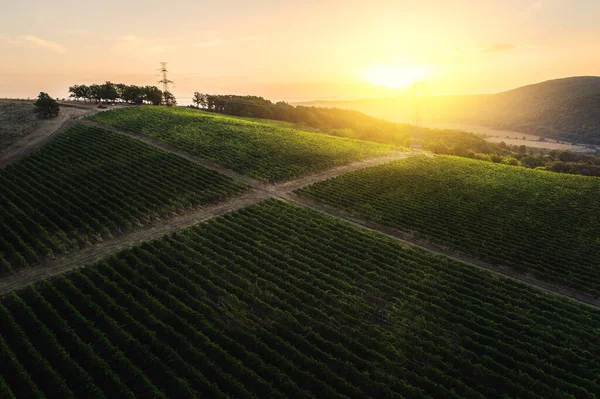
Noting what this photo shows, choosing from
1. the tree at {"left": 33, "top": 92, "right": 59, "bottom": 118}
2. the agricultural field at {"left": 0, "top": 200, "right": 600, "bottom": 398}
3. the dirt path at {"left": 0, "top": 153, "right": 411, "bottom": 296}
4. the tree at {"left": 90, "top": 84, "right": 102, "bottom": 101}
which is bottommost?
the agricultural field at {"left": 0, "top": 200, "right": 600, "bottom": 398}

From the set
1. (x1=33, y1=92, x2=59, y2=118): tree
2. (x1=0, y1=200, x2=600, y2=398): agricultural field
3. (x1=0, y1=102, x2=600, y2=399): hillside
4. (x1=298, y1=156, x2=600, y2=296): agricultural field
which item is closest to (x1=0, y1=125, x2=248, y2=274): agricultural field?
(x1=0, y1=102, x2=600, y2=399): hillside

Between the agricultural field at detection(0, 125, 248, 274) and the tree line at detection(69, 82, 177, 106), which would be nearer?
the agricultural field at detection(0, 125, 248, 274)

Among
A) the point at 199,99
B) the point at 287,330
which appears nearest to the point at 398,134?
the point at 199,99

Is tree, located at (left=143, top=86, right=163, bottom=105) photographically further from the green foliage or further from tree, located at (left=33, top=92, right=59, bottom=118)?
tree, located at (left=33, top=92, right=59, bottom=118)

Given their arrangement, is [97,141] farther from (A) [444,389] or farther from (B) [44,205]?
(A) [444,389]

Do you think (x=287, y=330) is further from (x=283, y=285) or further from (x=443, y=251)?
(x=443, y=251)

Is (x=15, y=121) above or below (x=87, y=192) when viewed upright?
above
